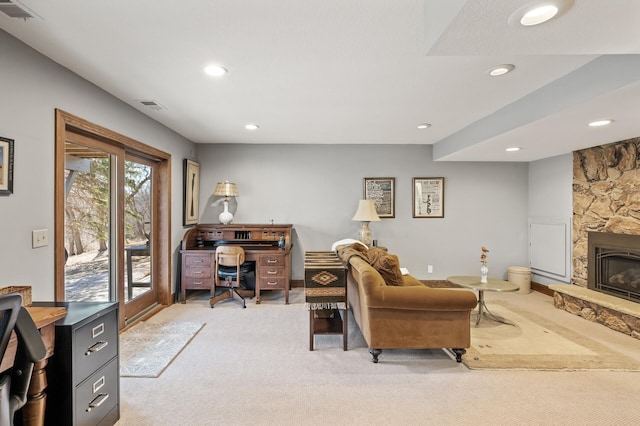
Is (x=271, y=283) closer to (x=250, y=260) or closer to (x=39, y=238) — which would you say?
(x=250, y=260)

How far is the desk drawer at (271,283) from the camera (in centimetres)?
429

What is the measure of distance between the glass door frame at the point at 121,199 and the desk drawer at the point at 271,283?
1266 millimetres

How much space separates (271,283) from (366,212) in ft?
5.96

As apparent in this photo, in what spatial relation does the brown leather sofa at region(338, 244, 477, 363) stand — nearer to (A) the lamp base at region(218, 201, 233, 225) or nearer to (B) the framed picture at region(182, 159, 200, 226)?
(A) the lamp base at region(218, 201, 233, 225)

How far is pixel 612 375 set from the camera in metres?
2.40

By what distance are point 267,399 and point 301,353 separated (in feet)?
2.27

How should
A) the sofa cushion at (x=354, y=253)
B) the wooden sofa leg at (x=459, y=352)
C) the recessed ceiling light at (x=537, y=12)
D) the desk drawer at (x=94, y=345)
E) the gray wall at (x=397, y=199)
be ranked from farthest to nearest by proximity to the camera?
the gray wall at (x=397, y=199) < the sofa cushion at (x=354, y=253) < the wooden sofa leg at (x=459, y=352) < the desk drawer at (x=94, y=345) < the recessed ceiling light at (x=537, y=12)

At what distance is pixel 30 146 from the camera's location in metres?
2.02

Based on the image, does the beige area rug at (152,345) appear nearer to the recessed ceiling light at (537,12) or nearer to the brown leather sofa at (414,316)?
the brown leather sofa at (414,316)

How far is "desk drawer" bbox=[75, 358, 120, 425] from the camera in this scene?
1.57 meters

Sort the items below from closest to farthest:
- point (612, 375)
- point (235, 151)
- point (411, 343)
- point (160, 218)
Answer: point (612, 375) → point (411, 343) → point (160, 218) → point (235, 151)

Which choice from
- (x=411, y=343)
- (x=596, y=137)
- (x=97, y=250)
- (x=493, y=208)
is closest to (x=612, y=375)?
(x=411, y=343)

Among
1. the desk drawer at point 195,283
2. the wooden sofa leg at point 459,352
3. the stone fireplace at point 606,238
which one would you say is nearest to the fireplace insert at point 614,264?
the stone fireplace at point 606,238

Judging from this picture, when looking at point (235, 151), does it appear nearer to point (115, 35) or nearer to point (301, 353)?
point (115, 35)
